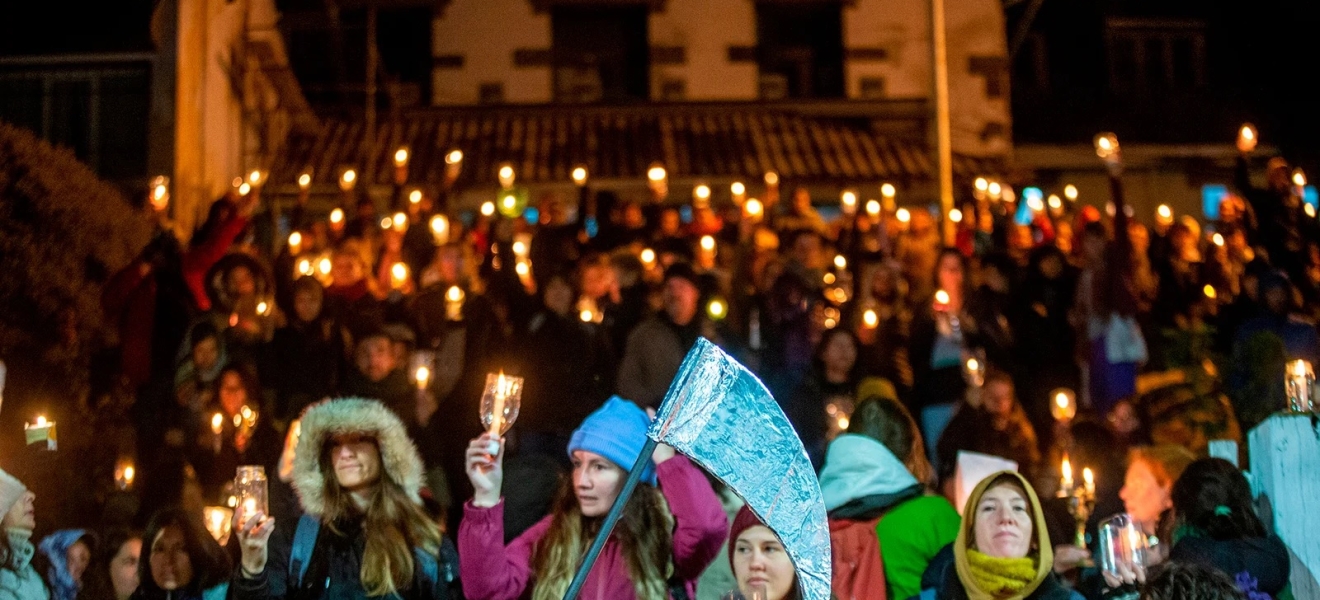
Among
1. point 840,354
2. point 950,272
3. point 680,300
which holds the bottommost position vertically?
point 840,354

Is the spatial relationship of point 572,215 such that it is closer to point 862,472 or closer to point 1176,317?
point 1176,317

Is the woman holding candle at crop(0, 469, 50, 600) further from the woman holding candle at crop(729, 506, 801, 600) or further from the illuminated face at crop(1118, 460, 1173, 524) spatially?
the illuminated face at crop(1118, 460, 1173, 524)

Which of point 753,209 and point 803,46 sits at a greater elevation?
point 803,46

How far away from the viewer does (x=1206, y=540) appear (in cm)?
643

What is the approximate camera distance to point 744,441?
14.2 feet

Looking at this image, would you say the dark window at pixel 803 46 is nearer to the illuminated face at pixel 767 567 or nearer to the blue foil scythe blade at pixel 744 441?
the illuminated face at pixel 767 567

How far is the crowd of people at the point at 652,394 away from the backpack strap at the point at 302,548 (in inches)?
0.5

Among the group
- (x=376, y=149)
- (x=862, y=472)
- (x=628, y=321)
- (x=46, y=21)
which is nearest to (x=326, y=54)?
(x=376, y=149)

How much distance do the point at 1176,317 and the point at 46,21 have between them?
1197cm

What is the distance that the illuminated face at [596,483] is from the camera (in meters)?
6.18

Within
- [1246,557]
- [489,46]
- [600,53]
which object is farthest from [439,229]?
[600,53]

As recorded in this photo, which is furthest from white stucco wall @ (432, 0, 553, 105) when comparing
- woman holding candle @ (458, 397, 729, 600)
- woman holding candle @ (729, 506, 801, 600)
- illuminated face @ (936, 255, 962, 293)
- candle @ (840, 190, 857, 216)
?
woman holding candle @ (729, 506, 801, 600)

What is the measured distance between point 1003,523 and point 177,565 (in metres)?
3.61

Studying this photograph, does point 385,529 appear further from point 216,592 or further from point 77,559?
point 77,559
